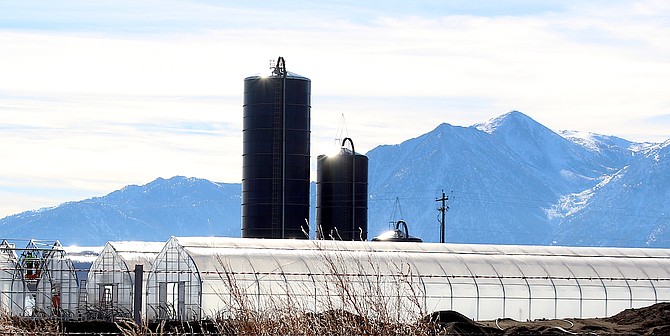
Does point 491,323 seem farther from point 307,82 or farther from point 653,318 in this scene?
point 307,82

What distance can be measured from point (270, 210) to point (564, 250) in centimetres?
1596

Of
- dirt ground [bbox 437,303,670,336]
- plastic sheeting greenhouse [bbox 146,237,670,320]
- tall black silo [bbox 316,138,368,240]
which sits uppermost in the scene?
tall black silo [bbox 316,138,368,240]

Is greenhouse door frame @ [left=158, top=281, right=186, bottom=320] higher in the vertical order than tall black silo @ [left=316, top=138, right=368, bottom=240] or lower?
lower

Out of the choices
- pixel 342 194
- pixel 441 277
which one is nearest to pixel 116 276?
pixel 441 277

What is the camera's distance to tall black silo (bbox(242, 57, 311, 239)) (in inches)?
2052

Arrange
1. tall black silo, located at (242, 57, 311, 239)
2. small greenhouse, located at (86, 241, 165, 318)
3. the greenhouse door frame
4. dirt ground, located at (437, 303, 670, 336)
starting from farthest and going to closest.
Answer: tall black silo, located at (242, 57, 311, 239) < small greenhouse, located at (86, 241, 165, 318) < the greenhouse door frame < dirt ground, located at (437, 303, 670, 336)

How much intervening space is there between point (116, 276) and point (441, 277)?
13.0 meters

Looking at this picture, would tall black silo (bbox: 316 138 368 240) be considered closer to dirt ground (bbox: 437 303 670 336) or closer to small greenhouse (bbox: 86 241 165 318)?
small greenhouse (bbox: 86 241 165 318)

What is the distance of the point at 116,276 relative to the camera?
41.9 m

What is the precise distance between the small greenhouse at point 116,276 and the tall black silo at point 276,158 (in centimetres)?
985

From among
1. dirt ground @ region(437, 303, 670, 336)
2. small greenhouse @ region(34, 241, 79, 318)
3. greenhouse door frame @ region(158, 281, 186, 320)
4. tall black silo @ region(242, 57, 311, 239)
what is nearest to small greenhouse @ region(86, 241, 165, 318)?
small greenhouse @ region(34, 241, 79, 318)

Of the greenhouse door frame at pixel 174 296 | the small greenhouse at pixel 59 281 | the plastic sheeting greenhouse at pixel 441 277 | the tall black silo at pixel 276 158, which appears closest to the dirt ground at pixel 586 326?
the plastic sheeting greenhouse at pixel 441 277

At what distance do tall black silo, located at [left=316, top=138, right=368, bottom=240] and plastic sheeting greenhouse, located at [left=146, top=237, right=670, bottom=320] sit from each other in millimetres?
15942

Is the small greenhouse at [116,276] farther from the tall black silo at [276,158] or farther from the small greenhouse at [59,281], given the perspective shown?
the tall black silo at [276,158]
